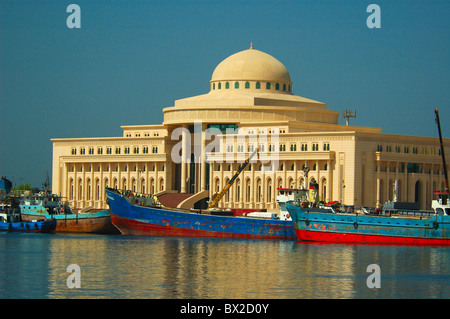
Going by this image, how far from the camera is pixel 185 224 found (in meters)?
124

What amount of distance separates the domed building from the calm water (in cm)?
3328

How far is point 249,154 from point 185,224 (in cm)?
2976

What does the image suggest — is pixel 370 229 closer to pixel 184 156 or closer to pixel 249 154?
pixel 249 154

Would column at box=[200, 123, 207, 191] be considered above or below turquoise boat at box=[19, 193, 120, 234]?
above

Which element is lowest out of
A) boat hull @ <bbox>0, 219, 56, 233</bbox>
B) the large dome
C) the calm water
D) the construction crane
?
the calm water

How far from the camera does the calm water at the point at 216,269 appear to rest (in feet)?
237

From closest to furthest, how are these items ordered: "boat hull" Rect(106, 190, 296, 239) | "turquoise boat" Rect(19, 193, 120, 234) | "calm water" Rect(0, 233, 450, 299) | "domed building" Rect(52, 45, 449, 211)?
"calm water" Rect(0, 233, 450, 299) → "boat hull" Rect(106, 190, 296, 239) → "turquoise boat" Rect(19, 193, 120, 234) → "domed building" Rect(52, 45, 449, 211)

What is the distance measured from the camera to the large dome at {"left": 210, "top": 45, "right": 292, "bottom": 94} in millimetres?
164750

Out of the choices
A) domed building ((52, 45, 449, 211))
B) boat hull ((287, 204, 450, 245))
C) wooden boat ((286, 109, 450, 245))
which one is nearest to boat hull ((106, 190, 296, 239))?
wooden boat ((286, 109, 450, 245))

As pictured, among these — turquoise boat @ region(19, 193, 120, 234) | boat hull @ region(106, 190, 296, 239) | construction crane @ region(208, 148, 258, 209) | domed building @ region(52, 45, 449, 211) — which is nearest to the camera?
boat hull @ region(106, 190, 296, 239)

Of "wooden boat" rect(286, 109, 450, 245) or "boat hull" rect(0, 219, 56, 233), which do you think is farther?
"boat hull" rect(0, 219, 56, 233)

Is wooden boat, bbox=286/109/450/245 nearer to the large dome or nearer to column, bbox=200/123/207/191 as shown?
column, bbox=200/123/207/191

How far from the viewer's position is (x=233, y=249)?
104000 mm
